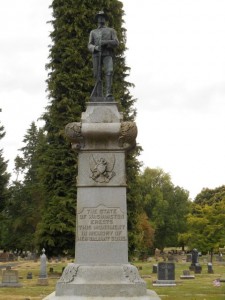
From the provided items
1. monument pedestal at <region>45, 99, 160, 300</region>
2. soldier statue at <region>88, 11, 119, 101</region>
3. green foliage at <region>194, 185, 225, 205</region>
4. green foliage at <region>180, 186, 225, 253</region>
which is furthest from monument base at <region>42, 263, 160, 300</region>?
green foliage at <region>194, 185, 225, 205</region>

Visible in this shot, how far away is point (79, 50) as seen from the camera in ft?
104

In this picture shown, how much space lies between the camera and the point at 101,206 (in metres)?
10.4

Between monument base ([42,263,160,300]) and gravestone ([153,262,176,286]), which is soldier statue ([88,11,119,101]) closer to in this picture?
monument base ([42,263,160,300])

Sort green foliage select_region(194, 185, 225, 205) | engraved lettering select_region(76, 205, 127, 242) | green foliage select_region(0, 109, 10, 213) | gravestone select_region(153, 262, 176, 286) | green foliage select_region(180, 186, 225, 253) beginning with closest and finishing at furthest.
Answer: engraved lettering select_region(76, 205, 127, 242) < gravestone select_region(153, 262, 176, 286) < green foliage select_region(0, 109, 10, 213) < green foliage select_region(180, 186, 225, 253) < green foliage select_region(194, 185, 225, 205)

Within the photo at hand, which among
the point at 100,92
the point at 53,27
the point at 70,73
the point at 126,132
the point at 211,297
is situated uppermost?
the point at 53,27

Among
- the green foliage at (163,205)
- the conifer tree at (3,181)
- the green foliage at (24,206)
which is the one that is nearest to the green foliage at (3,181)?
the conifer tree at (3,181)

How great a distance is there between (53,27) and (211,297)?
811 inches

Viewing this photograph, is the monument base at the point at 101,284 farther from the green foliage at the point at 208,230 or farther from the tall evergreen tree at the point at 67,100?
the green foliage at the point at 208,230

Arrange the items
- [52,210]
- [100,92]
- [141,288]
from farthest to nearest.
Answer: [52,210] < [100,92] < [141,288]

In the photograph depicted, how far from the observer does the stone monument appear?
9.83m

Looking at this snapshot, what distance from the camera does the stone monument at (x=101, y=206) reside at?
32.2ft

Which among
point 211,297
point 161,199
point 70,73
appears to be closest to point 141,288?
point 211,297

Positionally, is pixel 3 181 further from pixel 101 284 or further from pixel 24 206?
pixel 101 284

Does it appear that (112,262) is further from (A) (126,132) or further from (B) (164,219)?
(B) (164,219)
